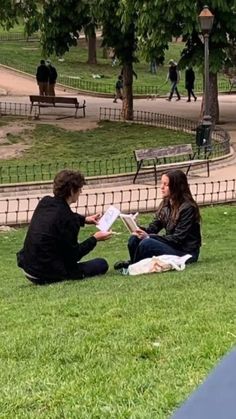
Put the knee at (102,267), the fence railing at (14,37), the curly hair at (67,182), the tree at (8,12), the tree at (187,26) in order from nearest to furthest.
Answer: the curly hair at (67,182)
the knee at (102,267)
the tree at (187,26)
the tree at (8,12)
the fence railing at (14,37)

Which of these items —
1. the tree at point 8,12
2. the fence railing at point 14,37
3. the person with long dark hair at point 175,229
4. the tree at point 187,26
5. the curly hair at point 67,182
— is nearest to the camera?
the curly hair at point 67,182

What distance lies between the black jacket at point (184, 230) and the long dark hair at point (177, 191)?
2.1 inches

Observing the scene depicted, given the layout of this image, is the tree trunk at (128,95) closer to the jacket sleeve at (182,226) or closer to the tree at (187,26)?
the tree at (187,26)

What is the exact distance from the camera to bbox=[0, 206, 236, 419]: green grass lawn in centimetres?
352

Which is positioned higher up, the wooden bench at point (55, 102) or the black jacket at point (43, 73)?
the black jacket at point (43, 73)

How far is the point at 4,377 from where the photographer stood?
162 inches

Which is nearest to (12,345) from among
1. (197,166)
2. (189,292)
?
(189,292)

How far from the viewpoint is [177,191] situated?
8.34 meters

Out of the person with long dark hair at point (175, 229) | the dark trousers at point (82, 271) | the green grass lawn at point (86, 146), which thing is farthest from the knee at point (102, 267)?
the green grass lawn at point (86, 146)

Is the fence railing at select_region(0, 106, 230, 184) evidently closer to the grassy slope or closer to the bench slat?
the grassy slope

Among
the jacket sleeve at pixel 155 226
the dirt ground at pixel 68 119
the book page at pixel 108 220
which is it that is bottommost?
the dirt ground at pixel 68 119

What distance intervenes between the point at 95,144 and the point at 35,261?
15501 mm

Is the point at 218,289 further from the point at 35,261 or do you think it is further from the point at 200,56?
the point at 200,56

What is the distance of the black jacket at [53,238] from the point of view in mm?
7648
